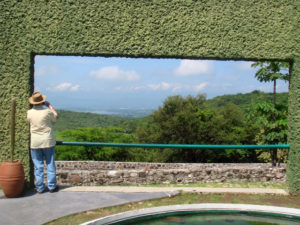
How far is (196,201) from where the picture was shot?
4.62 meters

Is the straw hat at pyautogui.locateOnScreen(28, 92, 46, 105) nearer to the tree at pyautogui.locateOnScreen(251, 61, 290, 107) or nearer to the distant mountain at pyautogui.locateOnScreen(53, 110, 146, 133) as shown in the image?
the tree at pyautogui.locateOnScreen(251, 61, 290, 107)

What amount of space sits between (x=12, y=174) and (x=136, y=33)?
2.75 meters

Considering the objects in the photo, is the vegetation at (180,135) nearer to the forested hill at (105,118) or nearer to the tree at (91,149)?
the tree at (91,149)

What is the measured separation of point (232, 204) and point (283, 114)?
5942mm

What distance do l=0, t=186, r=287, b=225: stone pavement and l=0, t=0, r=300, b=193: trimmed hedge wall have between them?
2.06 ft

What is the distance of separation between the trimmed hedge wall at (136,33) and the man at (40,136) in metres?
0.24

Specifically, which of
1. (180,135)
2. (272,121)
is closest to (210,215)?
(272,121)

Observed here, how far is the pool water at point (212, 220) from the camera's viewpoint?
3863mm

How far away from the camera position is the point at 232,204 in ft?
14.0

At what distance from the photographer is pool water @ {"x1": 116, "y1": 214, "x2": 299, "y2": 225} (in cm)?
386

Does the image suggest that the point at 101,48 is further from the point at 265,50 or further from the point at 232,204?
the point at 232,204

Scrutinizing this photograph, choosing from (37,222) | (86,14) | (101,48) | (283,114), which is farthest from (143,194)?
(283,114)

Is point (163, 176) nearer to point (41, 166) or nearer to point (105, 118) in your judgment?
point (41, 166)

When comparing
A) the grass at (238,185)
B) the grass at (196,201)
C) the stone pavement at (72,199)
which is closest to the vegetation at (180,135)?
the grass at (238,185)
